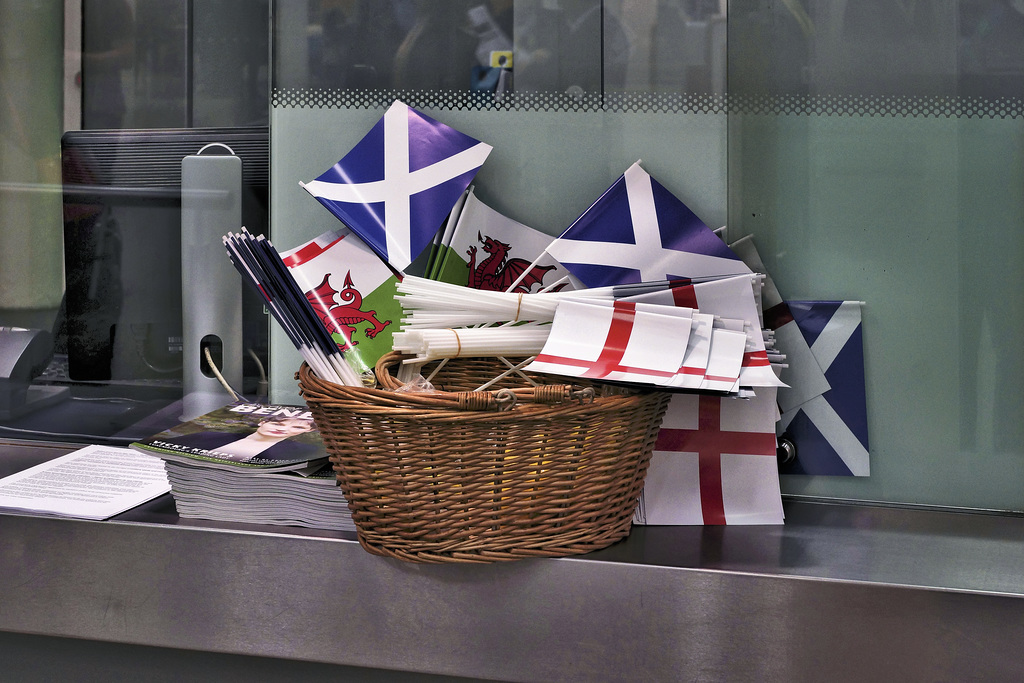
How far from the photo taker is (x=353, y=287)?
1100 mm

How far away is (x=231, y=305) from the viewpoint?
1.33m

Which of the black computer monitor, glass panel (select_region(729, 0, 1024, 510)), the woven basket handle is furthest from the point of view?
the black computer monitor

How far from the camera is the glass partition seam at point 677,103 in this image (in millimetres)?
1023

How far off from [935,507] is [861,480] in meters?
0.10

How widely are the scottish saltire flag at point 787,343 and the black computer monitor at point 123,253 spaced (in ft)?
2.73

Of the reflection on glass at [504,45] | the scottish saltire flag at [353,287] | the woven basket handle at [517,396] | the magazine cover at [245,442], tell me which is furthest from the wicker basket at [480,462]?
the reflection on glass at [504,45]

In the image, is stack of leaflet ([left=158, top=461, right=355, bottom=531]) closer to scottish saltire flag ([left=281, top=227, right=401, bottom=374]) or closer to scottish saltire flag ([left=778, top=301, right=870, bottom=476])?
scottish saltire flag ([left=281, top=227, right=401, bottom=374])

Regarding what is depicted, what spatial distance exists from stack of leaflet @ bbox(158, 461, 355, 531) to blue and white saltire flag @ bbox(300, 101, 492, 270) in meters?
0.32

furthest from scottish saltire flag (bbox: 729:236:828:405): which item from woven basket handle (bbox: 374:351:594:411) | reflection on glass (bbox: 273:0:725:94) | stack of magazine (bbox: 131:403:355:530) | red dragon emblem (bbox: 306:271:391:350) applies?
stack of magazine (bbox: 131:403:355:530)

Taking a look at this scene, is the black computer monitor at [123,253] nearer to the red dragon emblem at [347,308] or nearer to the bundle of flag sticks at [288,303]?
the red dragon emblem at [347,308]

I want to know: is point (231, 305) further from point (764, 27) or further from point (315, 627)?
point (764, 27)

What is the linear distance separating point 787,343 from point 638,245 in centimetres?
26

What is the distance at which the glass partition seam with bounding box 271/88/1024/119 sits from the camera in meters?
1.02

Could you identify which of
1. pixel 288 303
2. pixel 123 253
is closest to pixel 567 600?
pixel 288 303
